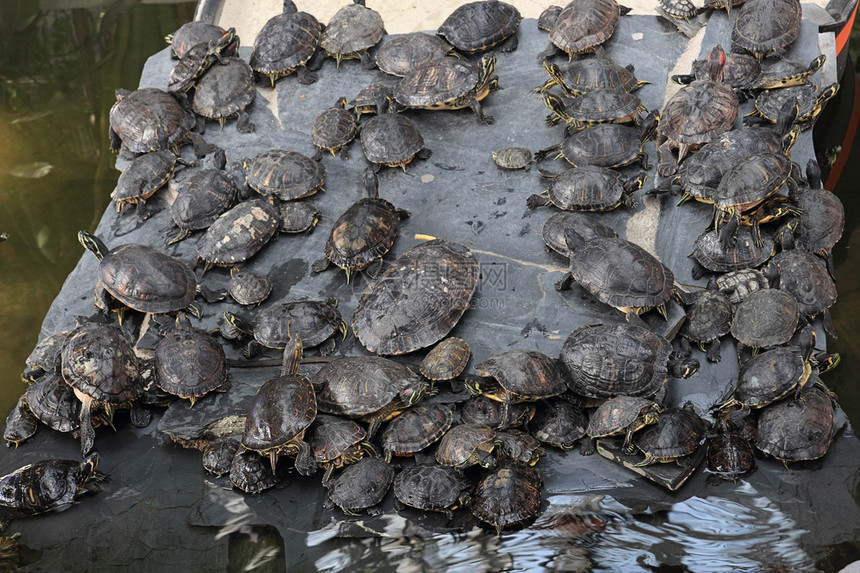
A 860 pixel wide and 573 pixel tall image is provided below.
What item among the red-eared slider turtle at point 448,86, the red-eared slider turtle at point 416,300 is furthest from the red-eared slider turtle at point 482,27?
the red-eared slider turtle at point 416,300

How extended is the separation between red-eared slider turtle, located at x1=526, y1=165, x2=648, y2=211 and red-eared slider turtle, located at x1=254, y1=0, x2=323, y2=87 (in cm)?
339

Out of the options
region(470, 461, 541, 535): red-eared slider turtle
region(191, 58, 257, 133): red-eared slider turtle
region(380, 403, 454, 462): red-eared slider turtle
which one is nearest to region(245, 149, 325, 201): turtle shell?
region(191, 58, 257, 133): red-eared slider turtle

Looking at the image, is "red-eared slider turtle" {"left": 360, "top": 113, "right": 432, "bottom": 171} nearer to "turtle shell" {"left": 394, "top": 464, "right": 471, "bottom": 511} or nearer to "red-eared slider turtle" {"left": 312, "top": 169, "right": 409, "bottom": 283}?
"red-eared slider turtle" {"left": 312, "top": 169, "right": 409, "bottom": 283}

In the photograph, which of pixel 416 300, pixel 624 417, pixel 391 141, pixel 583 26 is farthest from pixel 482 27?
pixel 624 417

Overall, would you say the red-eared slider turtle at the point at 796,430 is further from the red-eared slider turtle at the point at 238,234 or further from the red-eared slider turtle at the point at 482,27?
the red-eared slider turtle at the point at 482,27

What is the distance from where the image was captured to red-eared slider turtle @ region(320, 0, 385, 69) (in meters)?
9.02

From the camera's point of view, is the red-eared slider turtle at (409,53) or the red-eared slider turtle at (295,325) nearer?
the red-eared slider turtle at (295,325)

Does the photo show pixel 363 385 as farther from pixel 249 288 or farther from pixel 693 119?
pixel 693 119

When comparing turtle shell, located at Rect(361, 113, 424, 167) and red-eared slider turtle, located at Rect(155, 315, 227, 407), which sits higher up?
turtle shell, located at Rect(361, 113, 424, 167)

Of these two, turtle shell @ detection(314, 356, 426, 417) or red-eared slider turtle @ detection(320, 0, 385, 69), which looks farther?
red-eared slider turtle @ detection(320, 0, 385, 69)

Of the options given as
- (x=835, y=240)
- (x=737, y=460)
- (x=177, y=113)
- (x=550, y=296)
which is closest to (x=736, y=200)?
(x=835, y=240)

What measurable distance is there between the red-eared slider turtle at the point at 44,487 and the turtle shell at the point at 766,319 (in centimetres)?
506

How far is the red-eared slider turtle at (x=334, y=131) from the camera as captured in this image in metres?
7.94

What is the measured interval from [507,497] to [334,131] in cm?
418
